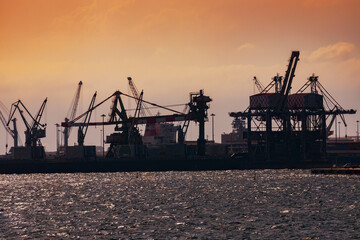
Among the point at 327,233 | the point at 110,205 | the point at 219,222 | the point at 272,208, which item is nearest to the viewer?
the point at 327,233

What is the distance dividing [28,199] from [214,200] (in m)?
30.8

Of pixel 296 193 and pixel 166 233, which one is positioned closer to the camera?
pixel 166 233

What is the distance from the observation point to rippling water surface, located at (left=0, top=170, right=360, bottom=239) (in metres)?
69.6

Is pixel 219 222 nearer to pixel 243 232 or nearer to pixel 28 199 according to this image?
pixel 243 232

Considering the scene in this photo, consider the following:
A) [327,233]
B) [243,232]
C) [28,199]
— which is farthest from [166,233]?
[28,199]

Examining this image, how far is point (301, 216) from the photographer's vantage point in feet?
273

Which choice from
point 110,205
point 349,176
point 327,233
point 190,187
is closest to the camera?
point 327,233

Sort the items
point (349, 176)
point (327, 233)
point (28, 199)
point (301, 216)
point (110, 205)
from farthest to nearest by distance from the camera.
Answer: point (349, 176) → point (28, 199) → point (110, 205) → point (301, 216) → point (327, 233)

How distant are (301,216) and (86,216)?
2492 cm

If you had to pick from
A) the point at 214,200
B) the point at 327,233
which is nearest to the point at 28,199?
the point at 214,200

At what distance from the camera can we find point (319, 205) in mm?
96188

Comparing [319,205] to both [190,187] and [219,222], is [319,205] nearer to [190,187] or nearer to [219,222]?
[219,222]

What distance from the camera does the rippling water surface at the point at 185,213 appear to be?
69562 millimetres

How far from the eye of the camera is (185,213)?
8788 centimetres
